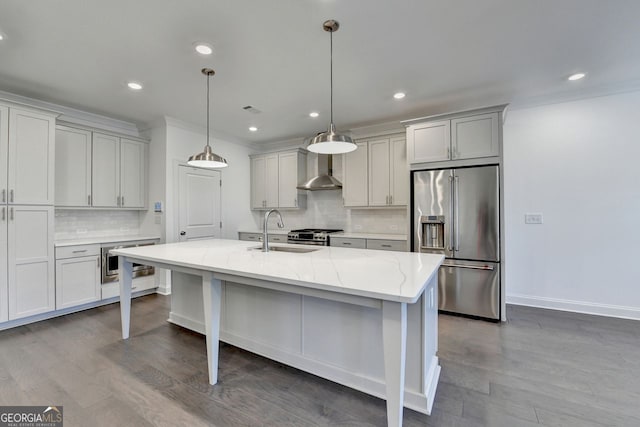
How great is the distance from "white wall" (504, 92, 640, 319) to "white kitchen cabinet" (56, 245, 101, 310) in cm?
530

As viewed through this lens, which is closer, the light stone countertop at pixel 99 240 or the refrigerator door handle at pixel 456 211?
the refrigerator door handle at pixel 456 211

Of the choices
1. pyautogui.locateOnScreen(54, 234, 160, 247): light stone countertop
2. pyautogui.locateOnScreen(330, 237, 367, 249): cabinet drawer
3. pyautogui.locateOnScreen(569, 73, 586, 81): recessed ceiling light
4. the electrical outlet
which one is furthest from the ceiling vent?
the electrical outlet

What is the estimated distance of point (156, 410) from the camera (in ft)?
5.63

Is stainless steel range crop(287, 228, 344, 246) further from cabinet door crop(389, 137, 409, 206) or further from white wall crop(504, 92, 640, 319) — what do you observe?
white wall crop(504, 92, 640, 319)

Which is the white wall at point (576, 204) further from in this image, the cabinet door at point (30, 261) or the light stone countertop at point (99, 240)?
the cabinet door at point (30, 261)

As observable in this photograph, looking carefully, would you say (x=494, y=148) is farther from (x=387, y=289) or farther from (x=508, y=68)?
(x=387, y=289)

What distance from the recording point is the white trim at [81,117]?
3197mm

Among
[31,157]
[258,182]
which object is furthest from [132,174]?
[258,182]

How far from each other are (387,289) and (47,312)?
3.97 m

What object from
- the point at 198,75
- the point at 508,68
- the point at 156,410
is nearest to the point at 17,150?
the point at 198,75

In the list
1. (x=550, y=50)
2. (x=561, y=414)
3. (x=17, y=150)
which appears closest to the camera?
(x=561, y=414)

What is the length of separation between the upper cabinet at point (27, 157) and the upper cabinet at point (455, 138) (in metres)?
4.24

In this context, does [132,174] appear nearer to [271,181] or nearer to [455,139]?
[271,181]

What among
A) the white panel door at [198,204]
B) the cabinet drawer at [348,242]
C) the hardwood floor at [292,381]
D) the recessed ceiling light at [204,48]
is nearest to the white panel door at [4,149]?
the hardwood floor at [292,381]
